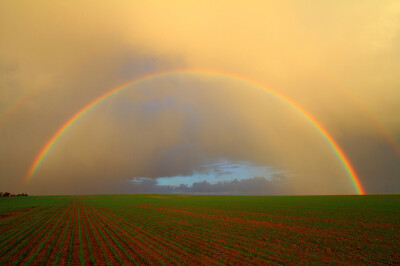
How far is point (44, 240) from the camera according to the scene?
20.0 m

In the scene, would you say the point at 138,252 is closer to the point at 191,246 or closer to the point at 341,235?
the point at 191,246

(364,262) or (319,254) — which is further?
(319,254)

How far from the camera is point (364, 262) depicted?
44.3ft

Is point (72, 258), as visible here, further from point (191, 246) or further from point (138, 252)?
point (191, 246)

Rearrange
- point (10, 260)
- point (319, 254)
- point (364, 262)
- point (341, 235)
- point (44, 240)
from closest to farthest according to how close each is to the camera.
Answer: point (364, 262)
point (10, 260)
point (319, 254)
point (44, 240)
point (341, 235)

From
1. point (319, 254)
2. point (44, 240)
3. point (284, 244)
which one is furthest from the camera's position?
point (44, 240)

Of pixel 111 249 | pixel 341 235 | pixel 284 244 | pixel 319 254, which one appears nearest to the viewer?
pixel 319 254

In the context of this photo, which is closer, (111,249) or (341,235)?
(111,249)

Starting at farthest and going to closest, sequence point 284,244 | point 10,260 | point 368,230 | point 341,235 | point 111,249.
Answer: point 368,230 < point 341,235 < point 284,244 < point 111,249 < point 10,260

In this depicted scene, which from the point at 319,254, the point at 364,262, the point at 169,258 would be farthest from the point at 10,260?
the point at 364,262

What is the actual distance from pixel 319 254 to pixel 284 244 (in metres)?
3.02

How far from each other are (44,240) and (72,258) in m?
7.68

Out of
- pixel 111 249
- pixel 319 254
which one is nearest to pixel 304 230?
pixel 319 254

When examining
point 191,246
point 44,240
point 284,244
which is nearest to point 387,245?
point 284,244
